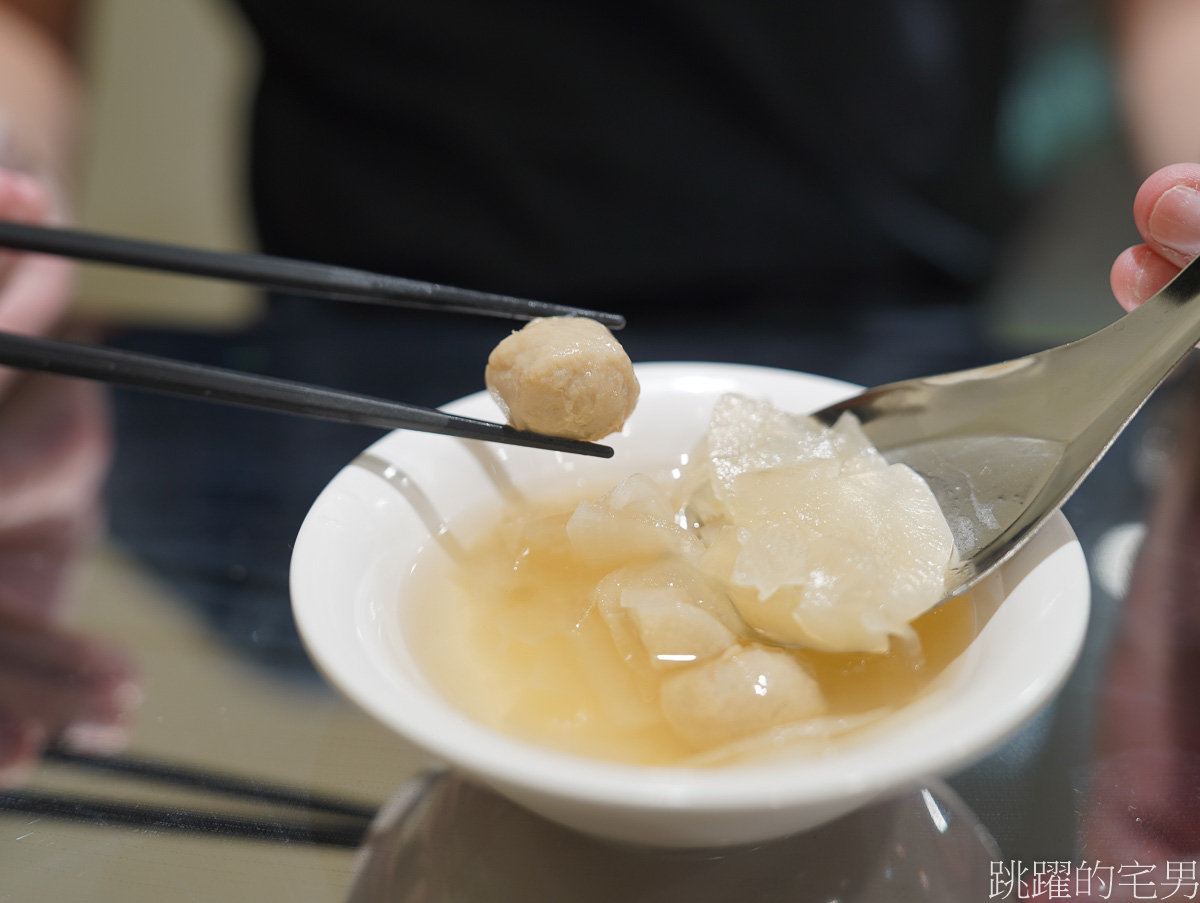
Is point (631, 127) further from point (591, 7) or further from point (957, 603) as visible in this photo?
point (957, 603)

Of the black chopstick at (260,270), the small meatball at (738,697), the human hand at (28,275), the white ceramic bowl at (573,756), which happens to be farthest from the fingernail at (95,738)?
the human hand at (28,275)

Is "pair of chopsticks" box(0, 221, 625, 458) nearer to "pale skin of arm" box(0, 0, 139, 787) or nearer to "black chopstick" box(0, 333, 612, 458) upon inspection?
"black chopstick" box(0, 333, 612, 458)

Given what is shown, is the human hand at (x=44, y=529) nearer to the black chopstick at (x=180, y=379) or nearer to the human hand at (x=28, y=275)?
the human hand at (x=28, y=275)

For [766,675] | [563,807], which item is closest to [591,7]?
[766,675]

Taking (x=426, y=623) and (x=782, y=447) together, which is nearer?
(x=426, y=623)

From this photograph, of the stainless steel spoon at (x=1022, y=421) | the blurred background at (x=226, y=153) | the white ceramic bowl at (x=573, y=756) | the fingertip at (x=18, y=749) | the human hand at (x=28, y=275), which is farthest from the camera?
the blurred background at (x=226, y=153)

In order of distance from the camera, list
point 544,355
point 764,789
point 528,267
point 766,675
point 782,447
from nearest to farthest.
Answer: point 764,789
point 766,675
point 544,355
point 782,447
point 528,267

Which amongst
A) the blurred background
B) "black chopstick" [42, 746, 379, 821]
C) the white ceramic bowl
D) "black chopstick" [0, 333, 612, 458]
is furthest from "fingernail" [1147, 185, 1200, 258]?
the blurred background
